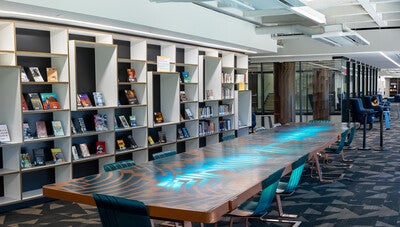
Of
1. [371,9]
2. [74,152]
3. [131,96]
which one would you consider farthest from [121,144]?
[371,9]

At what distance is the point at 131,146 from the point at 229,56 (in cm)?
412

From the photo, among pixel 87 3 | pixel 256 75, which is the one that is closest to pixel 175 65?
pixel 87 3

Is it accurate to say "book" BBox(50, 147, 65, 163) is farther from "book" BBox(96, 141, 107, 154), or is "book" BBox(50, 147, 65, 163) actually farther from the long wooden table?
the long wooden table

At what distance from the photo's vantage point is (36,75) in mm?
6418

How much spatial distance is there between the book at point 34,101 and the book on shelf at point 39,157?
2.06 feet

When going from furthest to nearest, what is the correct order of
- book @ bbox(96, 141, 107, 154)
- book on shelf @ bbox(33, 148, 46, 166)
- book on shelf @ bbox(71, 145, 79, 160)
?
1. book @ bbox(96, 141, 107, 154)
2. book on shelf @ bbox(71, 145, 79, 160)
3. book on shelf @ bbox(33, 148, 46, 166)

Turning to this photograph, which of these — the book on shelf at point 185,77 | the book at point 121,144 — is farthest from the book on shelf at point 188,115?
the book at point 121,144

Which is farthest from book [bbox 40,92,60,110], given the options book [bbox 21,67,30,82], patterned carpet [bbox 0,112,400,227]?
patterned carpet [bbox 0,112,400,227]

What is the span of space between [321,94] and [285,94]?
1979mm

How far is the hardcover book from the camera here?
665cm

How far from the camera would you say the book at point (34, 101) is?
6.34 metres

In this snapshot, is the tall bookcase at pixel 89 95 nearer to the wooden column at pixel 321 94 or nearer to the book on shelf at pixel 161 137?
the book on shelf at pixel 161 137

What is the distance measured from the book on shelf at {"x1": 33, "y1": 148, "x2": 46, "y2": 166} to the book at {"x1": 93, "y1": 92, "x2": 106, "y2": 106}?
3.85 ft

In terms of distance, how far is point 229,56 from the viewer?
36.4 ft
